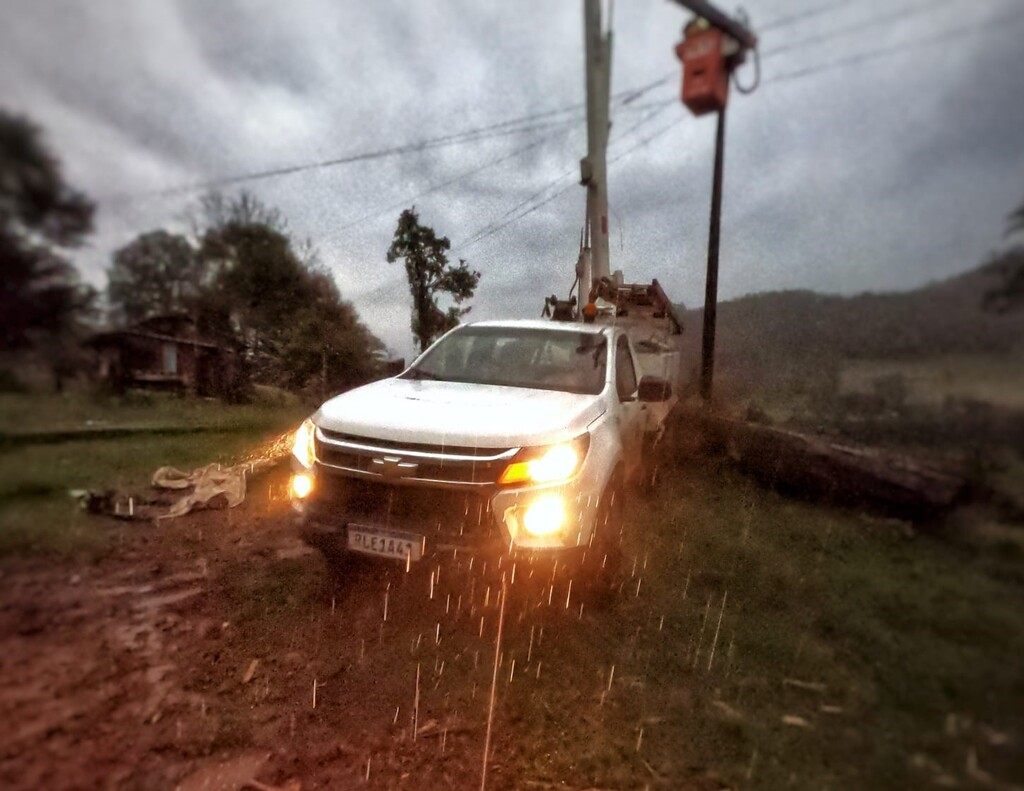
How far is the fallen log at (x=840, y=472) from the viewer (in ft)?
5.15

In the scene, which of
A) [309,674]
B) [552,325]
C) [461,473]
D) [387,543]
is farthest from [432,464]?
[552,325]

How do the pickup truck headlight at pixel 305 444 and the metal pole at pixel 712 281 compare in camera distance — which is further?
the pickup truck headlight at pixel 305 444

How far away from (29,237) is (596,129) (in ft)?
6.89

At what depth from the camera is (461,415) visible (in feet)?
9.56

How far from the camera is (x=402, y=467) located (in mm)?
2709

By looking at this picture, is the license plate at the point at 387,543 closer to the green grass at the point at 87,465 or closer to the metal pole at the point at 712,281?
the green grass at the point at 87,465

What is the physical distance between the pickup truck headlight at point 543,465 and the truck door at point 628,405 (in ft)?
2.95

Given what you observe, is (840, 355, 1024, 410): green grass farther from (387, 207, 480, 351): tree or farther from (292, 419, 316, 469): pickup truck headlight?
(292, 419, 316, 469): pickup truck headlight

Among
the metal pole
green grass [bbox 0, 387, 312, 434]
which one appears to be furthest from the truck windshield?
green grass [bbox 0, 387, 312, 434]

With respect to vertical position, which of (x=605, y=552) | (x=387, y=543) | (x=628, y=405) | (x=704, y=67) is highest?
(x=704, y=67)

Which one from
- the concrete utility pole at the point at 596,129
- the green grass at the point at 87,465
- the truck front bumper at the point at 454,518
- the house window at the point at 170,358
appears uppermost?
the concrete utility pole at the point at 596,129

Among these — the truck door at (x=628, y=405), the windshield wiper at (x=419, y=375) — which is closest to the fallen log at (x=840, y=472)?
the truck door at (x=628, y=405)

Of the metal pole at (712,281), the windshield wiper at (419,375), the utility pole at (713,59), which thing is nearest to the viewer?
the utility pole at (713,59)

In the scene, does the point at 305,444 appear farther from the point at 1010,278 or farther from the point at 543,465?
the point at 1010,278
